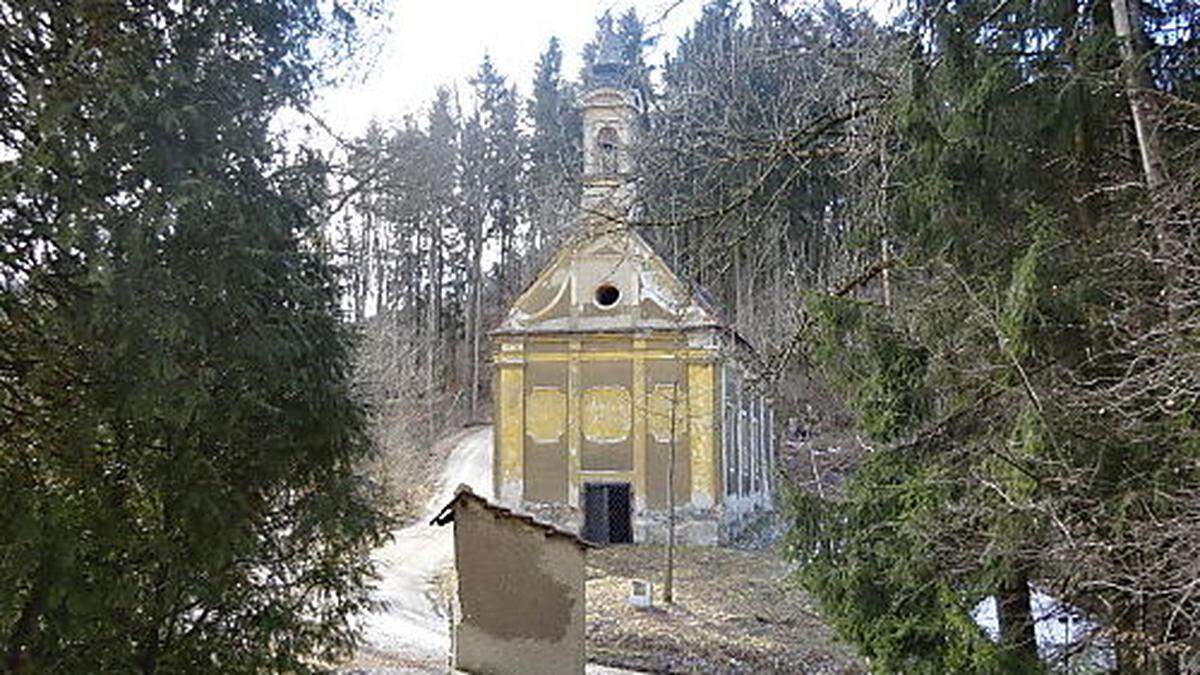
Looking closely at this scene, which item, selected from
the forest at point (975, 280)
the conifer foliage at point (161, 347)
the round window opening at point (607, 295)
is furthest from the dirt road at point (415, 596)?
the round window opening at point (607, 295)

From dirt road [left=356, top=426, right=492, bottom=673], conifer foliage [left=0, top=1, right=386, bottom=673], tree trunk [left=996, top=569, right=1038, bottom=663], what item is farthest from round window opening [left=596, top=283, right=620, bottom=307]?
tree trunk [left=996, top=569, right=1038, bottom=663]

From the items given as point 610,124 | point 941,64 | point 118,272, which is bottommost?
point 118,272

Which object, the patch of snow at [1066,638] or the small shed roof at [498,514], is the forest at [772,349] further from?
the small shed roof at [498,514]

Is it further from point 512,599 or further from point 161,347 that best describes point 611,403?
point 161,347

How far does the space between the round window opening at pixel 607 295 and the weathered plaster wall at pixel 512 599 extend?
1763 cm

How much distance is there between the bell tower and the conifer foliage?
1.94 m

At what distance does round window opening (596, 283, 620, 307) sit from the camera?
23719mm

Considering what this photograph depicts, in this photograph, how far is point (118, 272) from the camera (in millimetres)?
5164

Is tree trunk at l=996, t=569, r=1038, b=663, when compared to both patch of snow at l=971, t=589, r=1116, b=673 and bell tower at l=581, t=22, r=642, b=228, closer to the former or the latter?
patch of snow at l=971, t=589, r=1116, b=673

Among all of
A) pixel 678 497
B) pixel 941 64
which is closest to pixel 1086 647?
pixel 941 64

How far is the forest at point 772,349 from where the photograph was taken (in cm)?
512

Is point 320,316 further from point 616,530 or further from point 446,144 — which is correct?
point 446,144

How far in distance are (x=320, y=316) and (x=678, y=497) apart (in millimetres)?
16690

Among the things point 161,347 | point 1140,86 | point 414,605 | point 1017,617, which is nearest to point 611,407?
point 414,605
